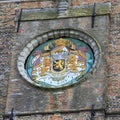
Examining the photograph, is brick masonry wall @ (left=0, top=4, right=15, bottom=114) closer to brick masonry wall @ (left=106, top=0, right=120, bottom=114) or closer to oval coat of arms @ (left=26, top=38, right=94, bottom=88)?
oval coat of arms @ (left=26, top=38, right=94, bottom=88)

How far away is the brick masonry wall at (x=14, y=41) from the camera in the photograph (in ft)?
59.1

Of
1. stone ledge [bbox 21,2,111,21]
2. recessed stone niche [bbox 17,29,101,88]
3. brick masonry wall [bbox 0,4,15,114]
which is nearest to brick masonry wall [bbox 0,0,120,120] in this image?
brick masonry wall [bbox 0,4,15,114]

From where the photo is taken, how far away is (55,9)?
65.4 feet

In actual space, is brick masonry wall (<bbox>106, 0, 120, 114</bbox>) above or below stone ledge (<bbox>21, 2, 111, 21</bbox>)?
below

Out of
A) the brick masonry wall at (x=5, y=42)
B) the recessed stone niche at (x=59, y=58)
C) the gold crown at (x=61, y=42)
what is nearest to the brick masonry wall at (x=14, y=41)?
the brick masonry wall at (x=5, y=42)

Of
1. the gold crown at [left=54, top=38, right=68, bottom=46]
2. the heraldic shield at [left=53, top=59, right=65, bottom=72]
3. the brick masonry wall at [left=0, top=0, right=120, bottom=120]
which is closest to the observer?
the brick masonry wall at [left=0, top=0, right=120, bottom=120]

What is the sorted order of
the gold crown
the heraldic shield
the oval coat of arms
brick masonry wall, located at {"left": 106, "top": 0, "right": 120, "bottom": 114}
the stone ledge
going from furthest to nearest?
the stone ledge < the gold crown < the heraldic shield < the oval coat of arms < brick masonry wall, located at {"left": 106, "top": 0, "right": 120, "bottom": 114}

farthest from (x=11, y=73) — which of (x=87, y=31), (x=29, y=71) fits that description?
(x=87, y=31)

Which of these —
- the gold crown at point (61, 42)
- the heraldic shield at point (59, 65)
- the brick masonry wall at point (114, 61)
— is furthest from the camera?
the gold crown at point (61, 42)

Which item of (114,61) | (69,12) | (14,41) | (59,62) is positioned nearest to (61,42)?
(59,62)

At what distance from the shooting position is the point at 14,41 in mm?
19500

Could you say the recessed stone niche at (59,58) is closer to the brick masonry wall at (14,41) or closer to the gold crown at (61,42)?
the gold crown at (61,42)

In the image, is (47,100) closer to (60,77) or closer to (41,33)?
(60,77)

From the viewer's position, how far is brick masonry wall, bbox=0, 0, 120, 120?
1802cm
